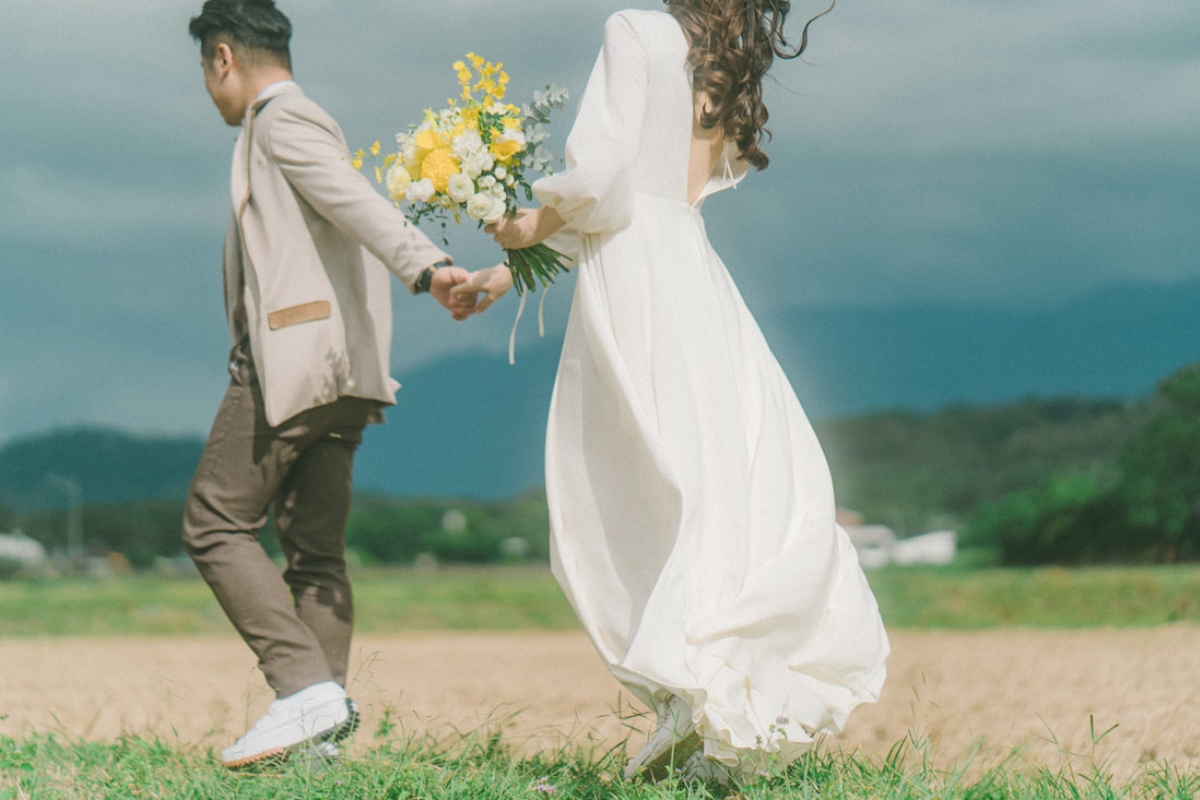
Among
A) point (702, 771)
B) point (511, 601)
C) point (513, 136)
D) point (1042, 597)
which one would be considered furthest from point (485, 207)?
point (511, 601)

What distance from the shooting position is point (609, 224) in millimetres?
2482

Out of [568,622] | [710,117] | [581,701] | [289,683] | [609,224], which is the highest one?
[710,117]

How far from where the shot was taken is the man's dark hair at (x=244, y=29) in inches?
121

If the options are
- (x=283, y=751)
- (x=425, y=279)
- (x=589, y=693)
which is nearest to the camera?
(x=283, y=751)

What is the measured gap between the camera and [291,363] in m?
2.86

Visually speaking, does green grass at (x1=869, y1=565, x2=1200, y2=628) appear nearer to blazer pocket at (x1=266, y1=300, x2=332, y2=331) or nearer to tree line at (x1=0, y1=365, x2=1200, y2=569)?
tree line at (x1=0, y1=365, x2=1200, y2=569)

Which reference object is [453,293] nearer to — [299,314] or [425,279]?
[425,279]

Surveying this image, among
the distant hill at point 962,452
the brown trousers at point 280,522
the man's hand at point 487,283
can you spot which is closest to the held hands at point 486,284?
the man's hand at point 487,283

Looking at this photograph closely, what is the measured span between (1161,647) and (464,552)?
628 centimetres

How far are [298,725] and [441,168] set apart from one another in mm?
1331

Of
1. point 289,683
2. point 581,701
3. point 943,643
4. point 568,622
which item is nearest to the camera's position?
point 289,683

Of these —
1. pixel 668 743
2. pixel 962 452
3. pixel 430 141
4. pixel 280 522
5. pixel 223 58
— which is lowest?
pixel 962 452

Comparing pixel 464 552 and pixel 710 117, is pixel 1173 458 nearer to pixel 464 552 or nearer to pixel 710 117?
pixel 464 552

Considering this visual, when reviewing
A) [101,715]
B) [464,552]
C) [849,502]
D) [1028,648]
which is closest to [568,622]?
[464,552]
